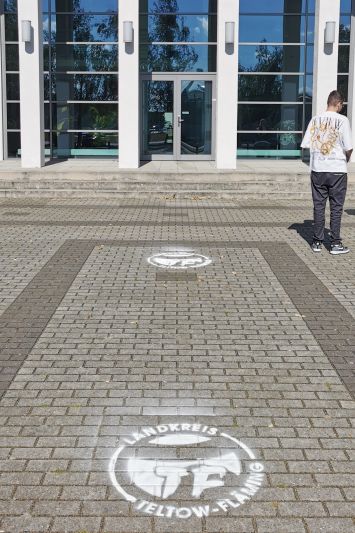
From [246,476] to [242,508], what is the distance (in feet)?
1.02

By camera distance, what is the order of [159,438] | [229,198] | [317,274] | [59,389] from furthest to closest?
[229,198]
[317,274]
[59,389]
[159,438]

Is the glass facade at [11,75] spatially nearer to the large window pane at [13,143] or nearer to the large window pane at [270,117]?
the large window pane at [13,143]

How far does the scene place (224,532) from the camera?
3256mm

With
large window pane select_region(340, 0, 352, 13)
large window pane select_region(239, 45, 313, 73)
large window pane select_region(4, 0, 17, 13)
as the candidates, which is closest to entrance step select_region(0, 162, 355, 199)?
large window pane select_region(239, 45, 313, 73)

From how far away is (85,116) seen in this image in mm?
22766

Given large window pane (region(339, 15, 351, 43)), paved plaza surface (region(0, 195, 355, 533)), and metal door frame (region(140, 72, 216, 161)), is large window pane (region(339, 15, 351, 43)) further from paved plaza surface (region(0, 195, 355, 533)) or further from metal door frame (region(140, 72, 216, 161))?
paved plaza surface (region(0, 195, 355, 533))

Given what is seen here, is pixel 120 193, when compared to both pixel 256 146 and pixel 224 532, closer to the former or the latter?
pixel 256 146

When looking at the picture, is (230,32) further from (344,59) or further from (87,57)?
(87,57)

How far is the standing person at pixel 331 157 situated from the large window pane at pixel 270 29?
1390cm

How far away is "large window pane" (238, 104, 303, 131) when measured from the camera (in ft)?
75.4

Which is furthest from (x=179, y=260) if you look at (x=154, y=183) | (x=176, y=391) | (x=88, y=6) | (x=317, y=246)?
(x=88, y=6)

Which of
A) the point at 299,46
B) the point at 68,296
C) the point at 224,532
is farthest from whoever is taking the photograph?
the point at 299,46

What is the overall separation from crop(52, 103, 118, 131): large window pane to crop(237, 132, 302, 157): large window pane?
170 inches

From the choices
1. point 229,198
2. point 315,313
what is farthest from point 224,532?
point 229,198
